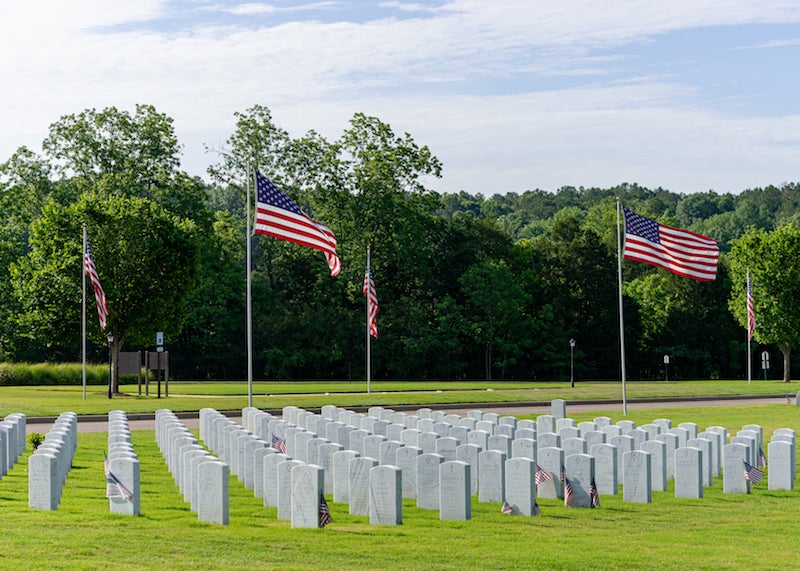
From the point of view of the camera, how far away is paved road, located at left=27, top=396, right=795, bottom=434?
29461mm

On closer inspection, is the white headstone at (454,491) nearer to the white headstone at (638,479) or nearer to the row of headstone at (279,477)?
the row of headstone at (279,477)

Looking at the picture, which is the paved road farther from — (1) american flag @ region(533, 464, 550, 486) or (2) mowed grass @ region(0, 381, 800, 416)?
(1) american flag @ region(533, 464, 550, 486)

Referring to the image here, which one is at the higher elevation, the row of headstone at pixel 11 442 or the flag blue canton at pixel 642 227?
the flag blue canton at pixel 642 227

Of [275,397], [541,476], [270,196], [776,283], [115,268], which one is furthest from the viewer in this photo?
[776,283]

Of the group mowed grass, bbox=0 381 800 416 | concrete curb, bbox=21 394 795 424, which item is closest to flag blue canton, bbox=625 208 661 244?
concrete curb, bbox=21 394 795 424

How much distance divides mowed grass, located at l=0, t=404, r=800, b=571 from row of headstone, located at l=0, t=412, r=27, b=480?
58.3 inches

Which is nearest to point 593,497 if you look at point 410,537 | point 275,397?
point 410,537

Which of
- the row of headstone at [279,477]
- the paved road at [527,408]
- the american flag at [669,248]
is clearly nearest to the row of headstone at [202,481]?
the row of headstone at [279,477]

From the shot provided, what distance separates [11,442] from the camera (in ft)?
61.2

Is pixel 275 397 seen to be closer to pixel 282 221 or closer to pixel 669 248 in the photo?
pixel 282 221

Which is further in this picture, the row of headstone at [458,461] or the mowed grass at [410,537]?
the row of headstone at [458,461]

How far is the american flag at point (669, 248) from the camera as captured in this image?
92.1 ft

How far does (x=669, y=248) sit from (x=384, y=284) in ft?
143

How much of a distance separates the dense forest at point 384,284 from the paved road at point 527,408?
68.1 feet
